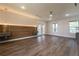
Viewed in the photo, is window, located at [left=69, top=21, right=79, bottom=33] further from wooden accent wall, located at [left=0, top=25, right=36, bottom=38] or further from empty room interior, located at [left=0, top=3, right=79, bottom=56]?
wooden accent wall, located at [left=0, top=25, right=36, bottom=38]

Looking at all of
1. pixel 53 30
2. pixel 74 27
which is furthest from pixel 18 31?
pixel 74 27

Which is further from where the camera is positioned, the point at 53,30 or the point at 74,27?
the point at 53,30

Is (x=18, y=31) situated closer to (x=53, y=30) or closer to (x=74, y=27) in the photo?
(x=53, y=30)

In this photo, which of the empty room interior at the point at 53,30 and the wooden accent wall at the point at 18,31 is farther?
the wooden accent wall at the point at 18,31

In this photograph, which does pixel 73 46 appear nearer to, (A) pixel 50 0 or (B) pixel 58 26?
(B) pixel 58 26

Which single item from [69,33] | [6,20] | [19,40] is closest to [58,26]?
[69,33]

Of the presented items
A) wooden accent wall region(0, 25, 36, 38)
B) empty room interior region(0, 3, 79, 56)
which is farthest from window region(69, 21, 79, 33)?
wooden accent wall region(0, 25, 36, 38)

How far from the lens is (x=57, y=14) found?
15.6ft

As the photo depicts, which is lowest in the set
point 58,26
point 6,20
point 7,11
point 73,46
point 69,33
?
point 73,46

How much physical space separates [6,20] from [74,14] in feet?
10.7

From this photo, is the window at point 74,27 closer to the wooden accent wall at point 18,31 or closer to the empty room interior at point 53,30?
the empty room interior at point 53,30

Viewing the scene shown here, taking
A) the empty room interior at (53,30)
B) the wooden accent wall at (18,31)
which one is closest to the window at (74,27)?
the empty room interior at (53,30)

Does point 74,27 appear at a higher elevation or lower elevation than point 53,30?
higher

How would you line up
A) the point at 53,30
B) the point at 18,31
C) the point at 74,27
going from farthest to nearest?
the point at 18,31, the point at 53,30, the point at 74,27
